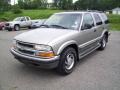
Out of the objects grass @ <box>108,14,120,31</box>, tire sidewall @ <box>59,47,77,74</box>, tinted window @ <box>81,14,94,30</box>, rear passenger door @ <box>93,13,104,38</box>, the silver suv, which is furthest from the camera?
grass @ <box>108,14,120,31</box>

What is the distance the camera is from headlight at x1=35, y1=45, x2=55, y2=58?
4062 mm

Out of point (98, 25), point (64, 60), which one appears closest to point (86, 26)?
point (98, 25)

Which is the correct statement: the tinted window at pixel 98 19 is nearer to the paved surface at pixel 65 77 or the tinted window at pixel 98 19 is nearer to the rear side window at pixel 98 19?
the rear side window at pixel 98 19

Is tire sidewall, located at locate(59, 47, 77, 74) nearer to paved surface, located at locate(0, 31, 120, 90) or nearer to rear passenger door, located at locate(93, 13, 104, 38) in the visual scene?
paved surface, located at locate(0, 31, 120, 90)

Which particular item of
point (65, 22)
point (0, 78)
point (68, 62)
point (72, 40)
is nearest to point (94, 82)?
point (68, 62)

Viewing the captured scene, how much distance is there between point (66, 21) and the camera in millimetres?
5340

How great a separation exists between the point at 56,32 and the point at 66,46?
1.84 feet

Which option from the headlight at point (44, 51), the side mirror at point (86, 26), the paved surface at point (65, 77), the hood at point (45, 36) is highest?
the side mirror at point (86, 26)

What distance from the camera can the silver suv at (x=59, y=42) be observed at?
4.12 meters

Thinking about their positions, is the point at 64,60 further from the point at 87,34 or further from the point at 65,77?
the point at 87,34

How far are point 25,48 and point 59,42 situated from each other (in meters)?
0.96

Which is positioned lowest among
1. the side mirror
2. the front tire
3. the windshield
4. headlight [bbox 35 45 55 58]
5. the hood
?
the front tire

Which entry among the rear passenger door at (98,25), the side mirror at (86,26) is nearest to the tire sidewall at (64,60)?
the side mirror at (86,26)

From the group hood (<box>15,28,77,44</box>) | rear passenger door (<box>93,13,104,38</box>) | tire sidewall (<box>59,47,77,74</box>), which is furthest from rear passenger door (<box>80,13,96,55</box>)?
tire sidewall (<box>59,47,77,74</box>)
